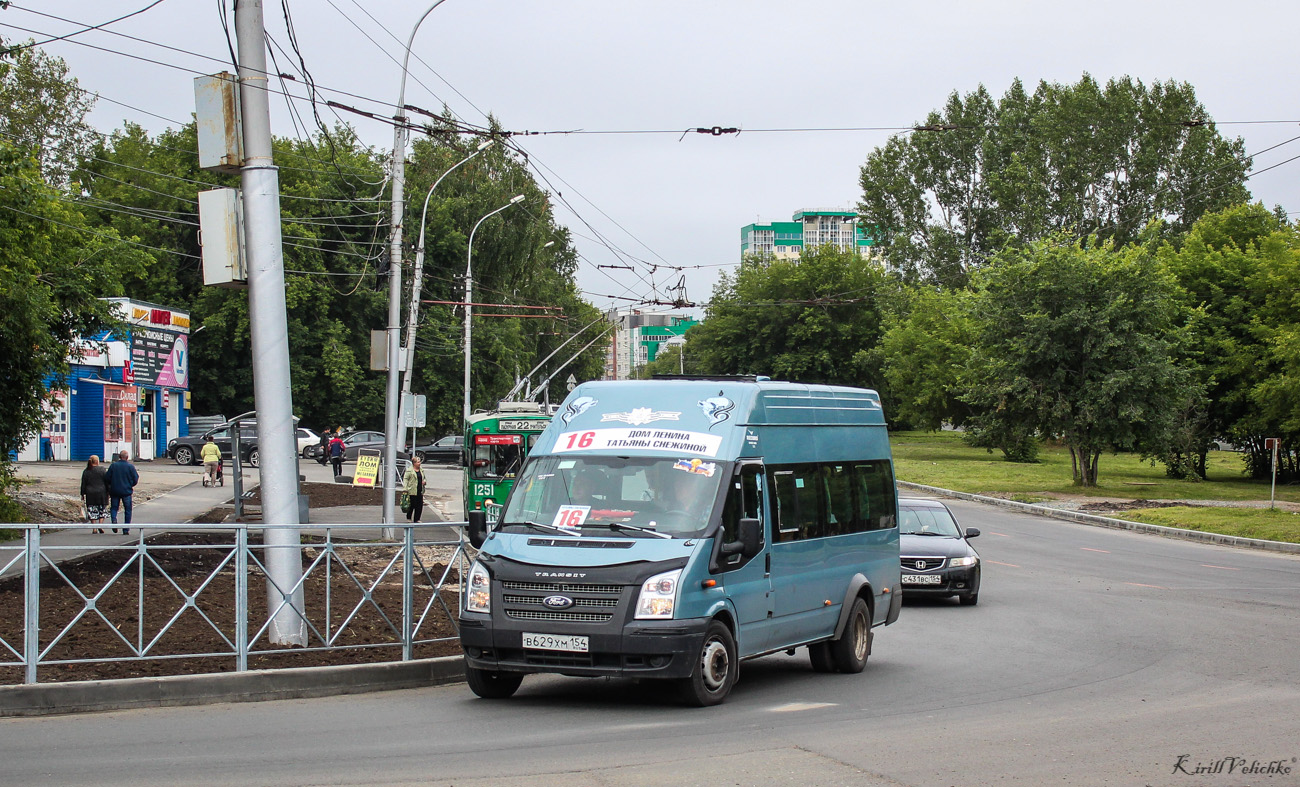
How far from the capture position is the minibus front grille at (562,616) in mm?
8711

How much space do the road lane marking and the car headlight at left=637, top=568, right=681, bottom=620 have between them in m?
1.20

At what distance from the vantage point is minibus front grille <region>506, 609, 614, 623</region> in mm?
8711

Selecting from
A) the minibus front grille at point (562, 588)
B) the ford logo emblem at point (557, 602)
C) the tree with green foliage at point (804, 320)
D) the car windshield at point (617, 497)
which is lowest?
the ford logo emblem at point (557, 602)

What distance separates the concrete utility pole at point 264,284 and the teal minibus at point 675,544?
226cm

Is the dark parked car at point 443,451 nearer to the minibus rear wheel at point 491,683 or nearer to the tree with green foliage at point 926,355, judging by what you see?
the tree with green foliage at point 926,355

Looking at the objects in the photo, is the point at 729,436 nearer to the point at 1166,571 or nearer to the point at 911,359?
the point at 1166,571

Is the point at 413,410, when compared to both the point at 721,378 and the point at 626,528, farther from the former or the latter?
the point at 626,528

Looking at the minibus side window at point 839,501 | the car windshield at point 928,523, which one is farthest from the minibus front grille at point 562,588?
the car windshield at point 928,523

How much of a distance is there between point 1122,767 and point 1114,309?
122ft

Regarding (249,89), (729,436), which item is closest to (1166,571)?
(729,436)

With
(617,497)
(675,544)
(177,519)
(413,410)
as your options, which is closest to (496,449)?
(413,410)

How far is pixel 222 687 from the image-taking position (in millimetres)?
9094

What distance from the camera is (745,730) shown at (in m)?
8.28

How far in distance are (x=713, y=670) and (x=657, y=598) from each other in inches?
33.1
